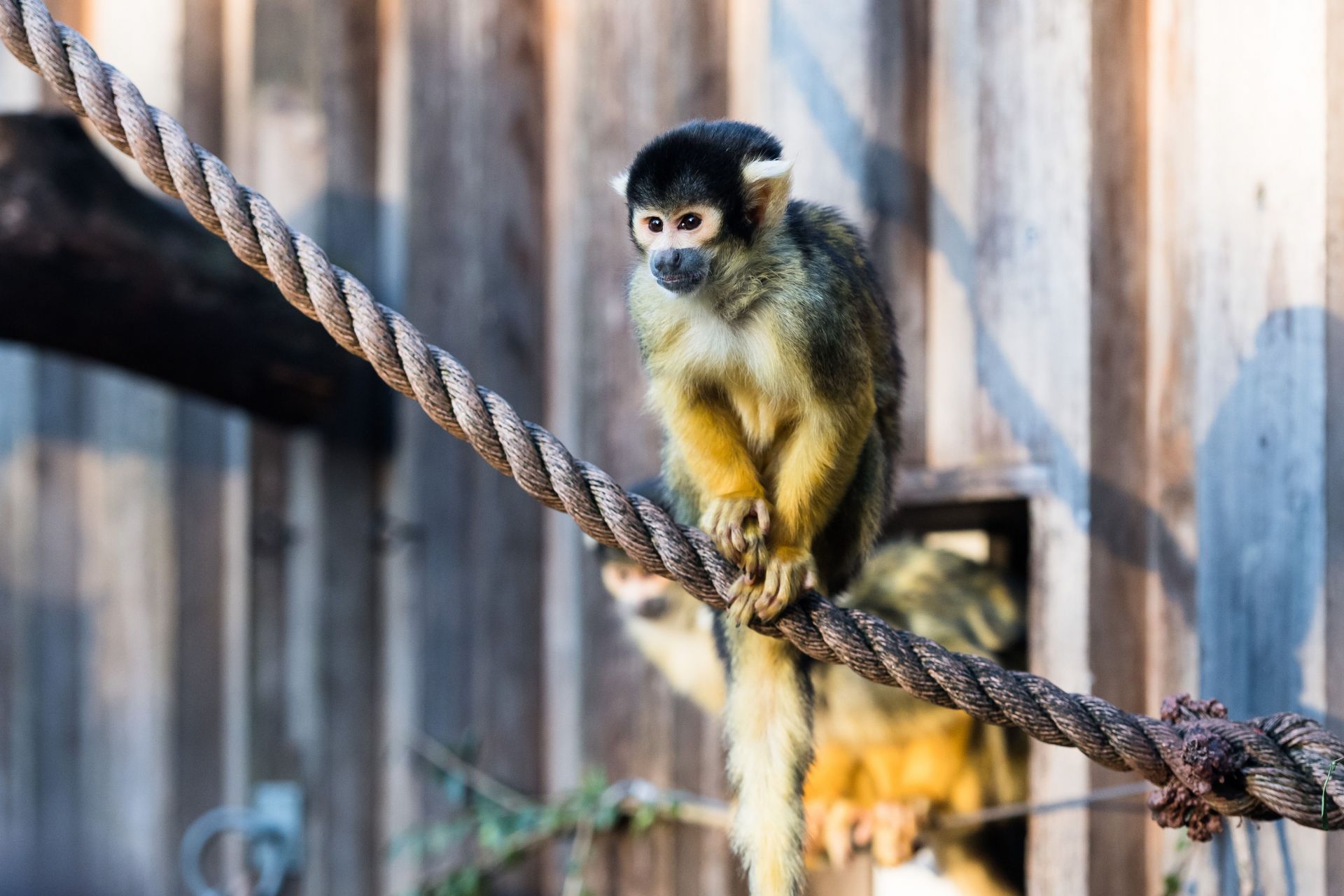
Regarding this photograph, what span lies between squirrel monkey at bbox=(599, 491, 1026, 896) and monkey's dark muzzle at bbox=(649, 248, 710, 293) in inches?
34.8

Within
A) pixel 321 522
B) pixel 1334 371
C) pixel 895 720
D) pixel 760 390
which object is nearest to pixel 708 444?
pixel 760 390

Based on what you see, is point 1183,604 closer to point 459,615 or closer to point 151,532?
point 459,615

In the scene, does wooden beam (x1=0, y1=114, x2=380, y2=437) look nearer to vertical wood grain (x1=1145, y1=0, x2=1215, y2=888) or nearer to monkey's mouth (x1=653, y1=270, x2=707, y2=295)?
monkey's mouth (x1=653, y1=270, x2=707, y2=295)

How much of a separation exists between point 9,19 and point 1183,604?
2.39 m

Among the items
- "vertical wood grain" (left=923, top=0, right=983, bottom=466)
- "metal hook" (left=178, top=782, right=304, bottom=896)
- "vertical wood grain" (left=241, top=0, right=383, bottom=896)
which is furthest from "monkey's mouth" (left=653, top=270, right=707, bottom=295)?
"metal hook" (left=178, top=782, right=304, bottom=896)

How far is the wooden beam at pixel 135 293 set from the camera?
10.1ft

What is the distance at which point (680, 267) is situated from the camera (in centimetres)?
206

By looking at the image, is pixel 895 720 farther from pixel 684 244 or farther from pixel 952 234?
pixel 684 244

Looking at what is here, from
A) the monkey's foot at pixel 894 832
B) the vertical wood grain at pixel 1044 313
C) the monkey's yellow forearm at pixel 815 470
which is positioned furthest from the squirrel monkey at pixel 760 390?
the monkey's foot at pixel 894 832

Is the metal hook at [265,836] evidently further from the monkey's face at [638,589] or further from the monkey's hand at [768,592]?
the monkey's hand at [768,592]

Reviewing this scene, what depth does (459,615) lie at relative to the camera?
3959mm

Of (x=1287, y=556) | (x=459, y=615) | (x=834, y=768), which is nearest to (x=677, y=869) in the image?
(x=834, y=768)

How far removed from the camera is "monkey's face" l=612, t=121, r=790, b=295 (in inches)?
79.4

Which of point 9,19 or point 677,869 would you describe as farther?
point 677,869
